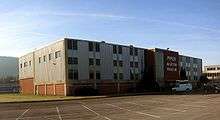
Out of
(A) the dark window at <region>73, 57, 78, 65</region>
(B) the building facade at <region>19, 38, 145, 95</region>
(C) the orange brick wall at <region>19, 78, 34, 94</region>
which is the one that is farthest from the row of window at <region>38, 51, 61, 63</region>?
(C) the orange brick wall at <region>19, 78, 34, 94</region>

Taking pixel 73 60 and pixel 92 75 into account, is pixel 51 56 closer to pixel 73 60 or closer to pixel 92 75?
pixel 73 60

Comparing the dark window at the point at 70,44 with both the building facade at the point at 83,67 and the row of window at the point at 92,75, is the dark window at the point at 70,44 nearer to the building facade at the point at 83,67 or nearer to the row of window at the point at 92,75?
the building facade at the point at 83,67

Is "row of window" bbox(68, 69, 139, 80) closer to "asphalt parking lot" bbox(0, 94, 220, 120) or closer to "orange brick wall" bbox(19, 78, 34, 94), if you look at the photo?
"orange brick wall" bbox(19, 78, 34, 94)

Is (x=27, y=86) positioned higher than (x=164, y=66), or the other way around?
(x=164, y=66)

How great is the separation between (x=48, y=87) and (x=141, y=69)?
21699mm

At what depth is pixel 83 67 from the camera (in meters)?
72.6

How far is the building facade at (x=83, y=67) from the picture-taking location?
2783 inches

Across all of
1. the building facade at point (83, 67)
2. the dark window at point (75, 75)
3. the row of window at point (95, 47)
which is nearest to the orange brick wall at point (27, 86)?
the building facade at point (83, 67)

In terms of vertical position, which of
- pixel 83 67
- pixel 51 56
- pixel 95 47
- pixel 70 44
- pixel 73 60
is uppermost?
pixel 70 44

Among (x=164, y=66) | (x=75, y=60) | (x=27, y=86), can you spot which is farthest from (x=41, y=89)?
(x=164, y=66)

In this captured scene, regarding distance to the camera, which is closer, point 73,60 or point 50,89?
point 73,60

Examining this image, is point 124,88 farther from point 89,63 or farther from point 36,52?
point 36,52

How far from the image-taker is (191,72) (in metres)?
114

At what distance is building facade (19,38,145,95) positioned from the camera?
232 ft
